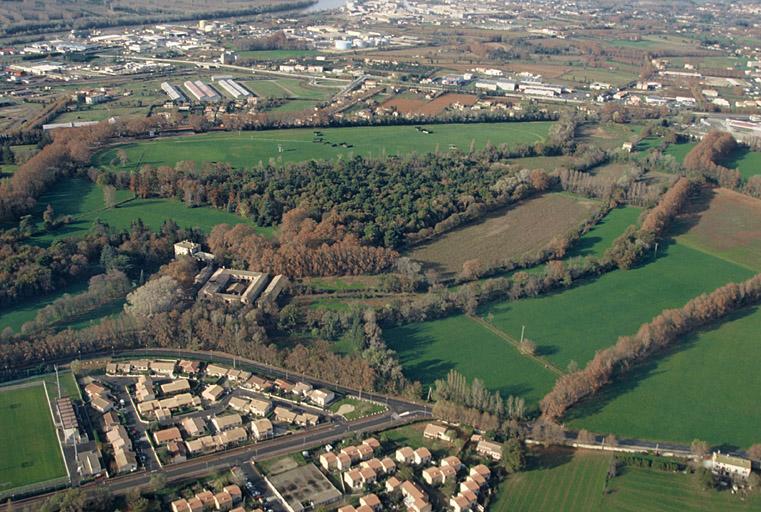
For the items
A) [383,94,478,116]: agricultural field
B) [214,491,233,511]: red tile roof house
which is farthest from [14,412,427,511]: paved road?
[383,94,478,116]: agricultural field

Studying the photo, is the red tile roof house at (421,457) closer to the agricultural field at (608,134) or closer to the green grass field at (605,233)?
the green grass field at (605,233)

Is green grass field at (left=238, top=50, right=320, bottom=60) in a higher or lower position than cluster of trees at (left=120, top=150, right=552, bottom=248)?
higher

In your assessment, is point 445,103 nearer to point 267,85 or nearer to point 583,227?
point 267,85

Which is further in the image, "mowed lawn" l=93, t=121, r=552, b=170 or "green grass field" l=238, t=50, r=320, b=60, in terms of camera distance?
"green grass field" l=238, t=50, r=320, b=60

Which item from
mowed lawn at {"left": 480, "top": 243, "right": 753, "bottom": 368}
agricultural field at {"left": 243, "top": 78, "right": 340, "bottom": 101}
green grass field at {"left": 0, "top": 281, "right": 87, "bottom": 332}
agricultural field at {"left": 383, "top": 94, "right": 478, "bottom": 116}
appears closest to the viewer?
mowed lawn at {"left": 480, "top": 243, "right": 753, "bottom": 368}

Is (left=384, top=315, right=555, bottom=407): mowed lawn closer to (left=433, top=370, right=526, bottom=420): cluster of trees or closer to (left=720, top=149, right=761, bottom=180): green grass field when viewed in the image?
(left=433, top=370, right=526, bottom=420): cluster of trees

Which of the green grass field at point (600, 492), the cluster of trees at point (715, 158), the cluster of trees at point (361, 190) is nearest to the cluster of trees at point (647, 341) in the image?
the green grass field at point (600, 492)
